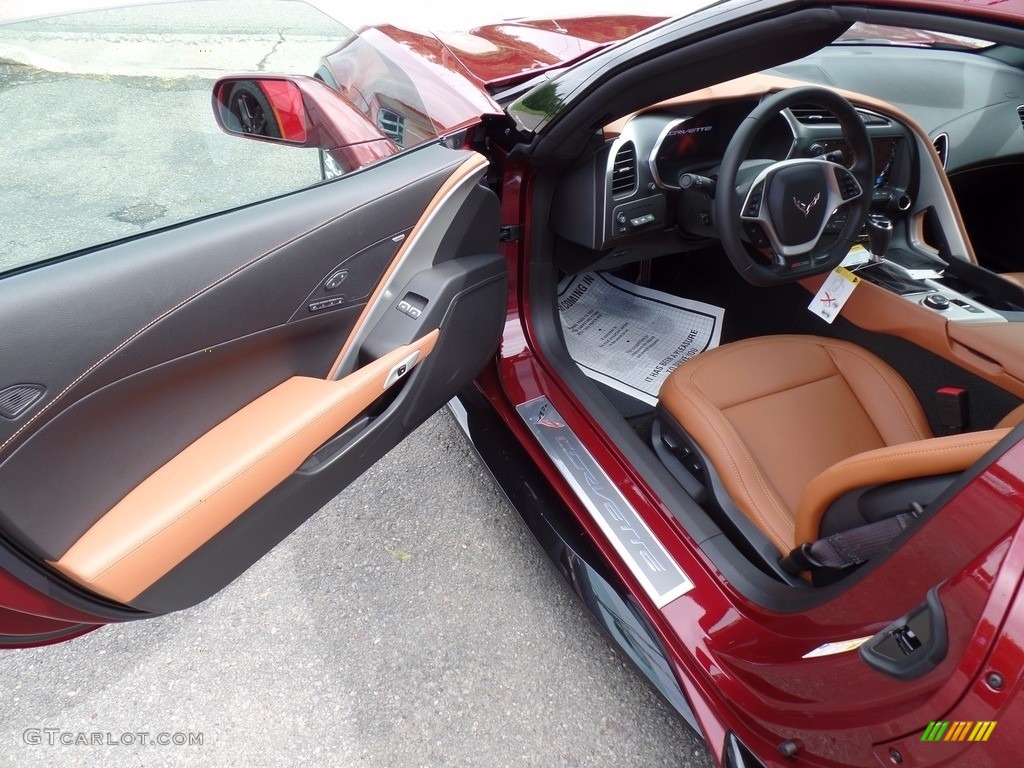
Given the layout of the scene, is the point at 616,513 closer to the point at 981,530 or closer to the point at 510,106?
the point at 981,530

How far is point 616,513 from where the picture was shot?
51.4 inches

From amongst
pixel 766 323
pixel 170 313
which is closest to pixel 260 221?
pixel 170 313

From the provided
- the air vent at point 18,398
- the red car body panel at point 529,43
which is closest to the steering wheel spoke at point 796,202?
the red car body panel at point 529,43

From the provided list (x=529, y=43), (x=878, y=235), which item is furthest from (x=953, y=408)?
(x=529, y=43)

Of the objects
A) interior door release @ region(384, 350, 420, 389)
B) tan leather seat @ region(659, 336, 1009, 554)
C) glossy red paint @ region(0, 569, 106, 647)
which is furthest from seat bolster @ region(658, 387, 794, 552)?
Result: glossy red paint @ region(0, 569, 106, 647)

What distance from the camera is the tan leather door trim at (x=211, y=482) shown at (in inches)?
36.6

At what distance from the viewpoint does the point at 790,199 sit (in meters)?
1.45

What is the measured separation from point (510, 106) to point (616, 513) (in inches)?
33.7

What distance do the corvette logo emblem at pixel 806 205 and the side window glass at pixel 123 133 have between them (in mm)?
996

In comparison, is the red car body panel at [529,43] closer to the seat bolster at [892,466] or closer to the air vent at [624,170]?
the air vent at [624,170]

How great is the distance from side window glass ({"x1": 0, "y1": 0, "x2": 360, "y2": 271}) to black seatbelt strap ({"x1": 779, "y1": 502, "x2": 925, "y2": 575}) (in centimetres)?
103

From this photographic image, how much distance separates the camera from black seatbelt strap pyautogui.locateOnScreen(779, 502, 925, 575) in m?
0.93

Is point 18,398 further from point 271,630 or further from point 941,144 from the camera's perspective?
point 941,144

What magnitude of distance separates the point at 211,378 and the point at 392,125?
736 millimetres
